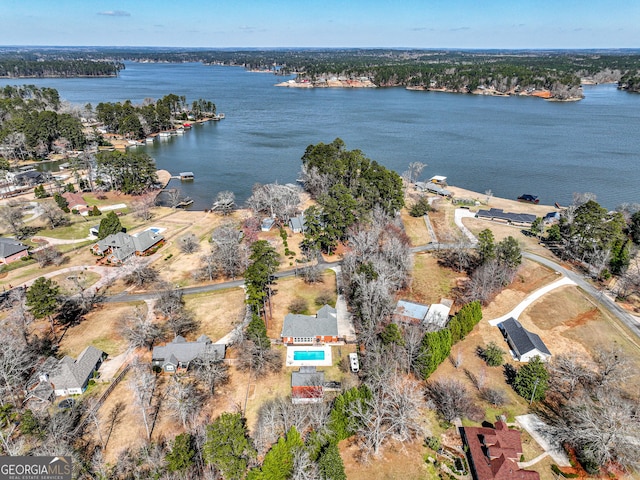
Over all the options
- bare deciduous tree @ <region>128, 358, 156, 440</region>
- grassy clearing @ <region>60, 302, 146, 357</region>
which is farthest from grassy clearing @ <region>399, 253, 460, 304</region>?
grassy clearing @ <region>60, 302, 146, 357</region>

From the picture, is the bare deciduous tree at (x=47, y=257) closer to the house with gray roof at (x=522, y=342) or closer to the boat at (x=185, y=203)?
the boat at (x=185, y=203)

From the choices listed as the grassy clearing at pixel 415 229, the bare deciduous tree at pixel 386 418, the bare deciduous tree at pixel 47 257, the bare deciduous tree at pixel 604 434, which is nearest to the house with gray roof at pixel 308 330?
the bare deciduous tree at pixel 386 418

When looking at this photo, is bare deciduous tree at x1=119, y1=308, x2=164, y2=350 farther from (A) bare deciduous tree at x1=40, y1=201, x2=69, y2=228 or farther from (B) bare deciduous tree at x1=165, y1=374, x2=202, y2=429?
(A) bare deciduous tree at x1=40, y1=201, x2=69, y2=228

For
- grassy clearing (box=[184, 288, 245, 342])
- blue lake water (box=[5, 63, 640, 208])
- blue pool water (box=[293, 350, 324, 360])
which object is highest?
blue lake water (box=[5, 63, 640, 208])

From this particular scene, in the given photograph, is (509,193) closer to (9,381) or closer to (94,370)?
(94,370)

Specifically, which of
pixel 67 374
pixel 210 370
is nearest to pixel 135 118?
pixel 67 374

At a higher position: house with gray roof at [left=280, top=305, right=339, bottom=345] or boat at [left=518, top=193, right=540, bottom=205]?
boat at [left=518, top=193, right=540, bottom=205]
